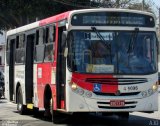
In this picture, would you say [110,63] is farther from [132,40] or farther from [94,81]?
[132,40]

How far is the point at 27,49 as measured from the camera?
19172 mm

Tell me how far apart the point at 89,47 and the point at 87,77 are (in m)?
0.83

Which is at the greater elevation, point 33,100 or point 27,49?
point 27,49

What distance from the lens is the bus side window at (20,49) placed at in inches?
783

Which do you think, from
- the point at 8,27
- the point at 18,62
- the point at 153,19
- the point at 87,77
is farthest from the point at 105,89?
the point at 8,27

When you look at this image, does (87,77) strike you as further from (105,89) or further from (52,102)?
(52,102)

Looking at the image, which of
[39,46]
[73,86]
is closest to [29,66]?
[39,46]

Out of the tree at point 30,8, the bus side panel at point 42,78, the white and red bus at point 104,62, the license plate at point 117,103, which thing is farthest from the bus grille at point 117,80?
the tree at point 30,8

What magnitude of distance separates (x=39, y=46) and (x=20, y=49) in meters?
2.76

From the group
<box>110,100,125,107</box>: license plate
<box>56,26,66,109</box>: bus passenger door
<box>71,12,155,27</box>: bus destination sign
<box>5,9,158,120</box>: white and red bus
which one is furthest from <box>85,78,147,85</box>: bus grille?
<box>71,12,155,27</box>: bus destination sign

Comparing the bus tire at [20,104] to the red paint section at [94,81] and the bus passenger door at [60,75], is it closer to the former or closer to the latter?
the bus passenger door at [60,75]

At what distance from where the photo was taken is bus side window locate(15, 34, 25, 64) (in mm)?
19898

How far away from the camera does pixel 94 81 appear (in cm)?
1459

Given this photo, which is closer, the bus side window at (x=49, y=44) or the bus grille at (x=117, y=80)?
the bus grille at (x=117, y=80)
